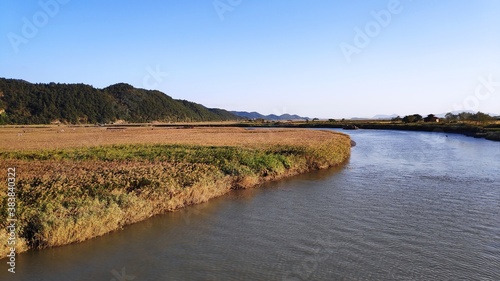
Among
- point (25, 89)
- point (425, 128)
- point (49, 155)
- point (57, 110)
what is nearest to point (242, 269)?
point (49, 155)

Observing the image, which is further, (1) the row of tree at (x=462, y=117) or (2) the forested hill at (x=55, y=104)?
(2) the forested hill at (x=55, y=104)

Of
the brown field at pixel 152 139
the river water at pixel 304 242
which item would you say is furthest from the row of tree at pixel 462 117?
the river water at pixel 304 242

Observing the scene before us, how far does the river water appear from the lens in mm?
10555

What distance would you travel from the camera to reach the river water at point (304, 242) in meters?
10.6

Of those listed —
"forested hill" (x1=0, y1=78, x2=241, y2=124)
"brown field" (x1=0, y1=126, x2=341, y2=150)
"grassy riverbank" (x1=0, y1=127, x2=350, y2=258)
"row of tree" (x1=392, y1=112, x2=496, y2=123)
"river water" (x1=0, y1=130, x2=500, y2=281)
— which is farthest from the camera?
"forested hill" (x1=0, y1=78, x2=241, y2=124)

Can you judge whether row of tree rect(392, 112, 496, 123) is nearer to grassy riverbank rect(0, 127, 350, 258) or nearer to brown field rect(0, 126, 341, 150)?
brown field rect(0, 126, 341, 150)

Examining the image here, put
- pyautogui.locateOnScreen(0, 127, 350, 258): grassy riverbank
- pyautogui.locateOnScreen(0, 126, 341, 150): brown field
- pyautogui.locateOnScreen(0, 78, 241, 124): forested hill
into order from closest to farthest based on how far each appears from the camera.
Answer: pyautogui.locateOnScreen(0, 127, 350, 258): grassy riverbank < pyautogui.locateOnScreen(0, 126, 341, 150): brown field < pyautogui.locateOnScreen(0, 78, 241, 124): forested hill

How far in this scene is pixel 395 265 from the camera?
10953 mm

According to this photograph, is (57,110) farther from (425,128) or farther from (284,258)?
(284,258)

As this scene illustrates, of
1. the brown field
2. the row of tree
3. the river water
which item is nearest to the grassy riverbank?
the river water

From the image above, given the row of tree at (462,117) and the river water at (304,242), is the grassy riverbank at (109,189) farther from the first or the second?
the row of tree at (462,117)

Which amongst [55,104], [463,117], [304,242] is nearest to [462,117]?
[463,117]

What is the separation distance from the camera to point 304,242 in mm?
12844

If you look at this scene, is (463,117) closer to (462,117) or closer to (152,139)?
(462,117)
